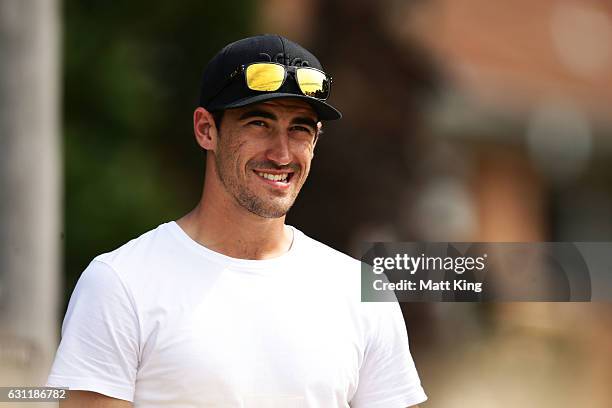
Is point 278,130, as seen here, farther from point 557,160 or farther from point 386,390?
point 557,160

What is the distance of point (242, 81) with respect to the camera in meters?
3.44

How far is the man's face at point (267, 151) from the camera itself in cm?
347

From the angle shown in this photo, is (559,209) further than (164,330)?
Yes

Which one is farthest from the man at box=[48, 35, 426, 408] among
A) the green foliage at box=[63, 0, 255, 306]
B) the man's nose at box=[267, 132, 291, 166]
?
the green foliage at box=[63, 0, 255, 306]

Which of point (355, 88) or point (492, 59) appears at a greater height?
point (492, 59)

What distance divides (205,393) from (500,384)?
8.21 meters

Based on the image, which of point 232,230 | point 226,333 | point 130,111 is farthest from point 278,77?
point 130,111

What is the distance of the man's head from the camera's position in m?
3.45

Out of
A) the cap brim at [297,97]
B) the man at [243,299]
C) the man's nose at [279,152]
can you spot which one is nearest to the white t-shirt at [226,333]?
the man at [243,299]

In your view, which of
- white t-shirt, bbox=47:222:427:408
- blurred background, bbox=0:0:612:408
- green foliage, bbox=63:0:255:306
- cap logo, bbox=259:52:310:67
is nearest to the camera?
white t-shirt, bbox=47:222:427:408

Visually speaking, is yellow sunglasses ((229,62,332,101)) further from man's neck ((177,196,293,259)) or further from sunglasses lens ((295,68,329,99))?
man's neck ((177,196,293,259))

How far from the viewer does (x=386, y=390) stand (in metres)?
3.64

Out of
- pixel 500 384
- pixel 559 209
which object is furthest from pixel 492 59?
pixel 500 384

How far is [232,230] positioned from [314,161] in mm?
5757
